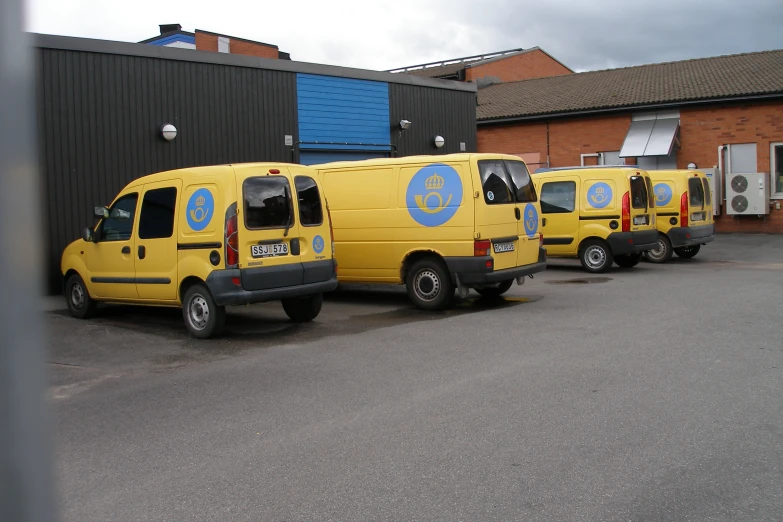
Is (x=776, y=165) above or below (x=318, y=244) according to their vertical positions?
above

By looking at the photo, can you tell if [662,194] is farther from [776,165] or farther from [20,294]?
[20,294]

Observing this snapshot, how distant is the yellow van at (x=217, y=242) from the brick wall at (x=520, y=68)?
3332 centimetres

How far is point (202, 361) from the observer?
27.7 ft

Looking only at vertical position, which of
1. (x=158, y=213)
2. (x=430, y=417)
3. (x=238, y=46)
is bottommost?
(x=430, y=417)

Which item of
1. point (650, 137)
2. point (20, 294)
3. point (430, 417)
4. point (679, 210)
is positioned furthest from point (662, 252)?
point (20, 294)

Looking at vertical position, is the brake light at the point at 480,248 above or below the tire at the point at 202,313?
above

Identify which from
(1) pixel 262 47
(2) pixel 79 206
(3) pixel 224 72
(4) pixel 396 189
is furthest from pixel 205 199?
(1) pixel 262 47

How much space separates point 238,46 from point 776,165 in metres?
A: 19.8

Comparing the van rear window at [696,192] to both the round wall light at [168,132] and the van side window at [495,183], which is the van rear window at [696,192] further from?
the round wall light at [168,132]

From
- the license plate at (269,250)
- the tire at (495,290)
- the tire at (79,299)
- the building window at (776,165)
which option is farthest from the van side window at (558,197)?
the building window at (776,165)

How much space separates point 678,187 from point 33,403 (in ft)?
60.4

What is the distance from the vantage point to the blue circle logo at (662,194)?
18375 mm

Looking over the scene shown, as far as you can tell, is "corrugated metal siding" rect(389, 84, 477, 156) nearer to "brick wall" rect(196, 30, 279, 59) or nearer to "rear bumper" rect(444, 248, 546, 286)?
"rear bumper" rect(444, 248, 546, 286)

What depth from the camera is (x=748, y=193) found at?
26922mm
